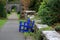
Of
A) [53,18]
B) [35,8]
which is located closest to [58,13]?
[53,18]

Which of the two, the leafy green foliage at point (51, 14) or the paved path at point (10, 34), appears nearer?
the leafy green foliage at point (51, 14)

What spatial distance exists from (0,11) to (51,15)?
26.3 metres

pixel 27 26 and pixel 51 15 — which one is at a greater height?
pixel 51 15

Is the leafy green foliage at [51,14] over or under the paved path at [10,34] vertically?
over

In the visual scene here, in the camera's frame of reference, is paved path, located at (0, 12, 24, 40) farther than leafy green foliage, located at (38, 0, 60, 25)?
Yes

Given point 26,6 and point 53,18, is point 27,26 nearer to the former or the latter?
point 53,18

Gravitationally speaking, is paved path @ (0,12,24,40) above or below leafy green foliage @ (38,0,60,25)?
below

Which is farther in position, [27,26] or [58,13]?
[27,26]

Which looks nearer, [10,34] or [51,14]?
[51,14]

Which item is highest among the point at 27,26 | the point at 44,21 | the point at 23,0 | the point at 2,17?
the point at 44,21

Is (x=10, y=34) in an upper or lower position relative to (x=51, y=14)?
lower

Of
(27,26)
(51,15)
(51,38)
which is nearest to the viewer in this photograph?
(51,38)

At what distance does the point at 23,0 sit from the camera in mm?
37750

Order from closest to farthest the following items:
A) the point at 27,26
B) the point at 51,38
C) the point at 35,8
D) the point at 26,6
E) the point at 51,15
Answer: the point at 51,38 → the point at 51,15 → the point at 27,26 → the point at 35,8 → the point at 26,6
